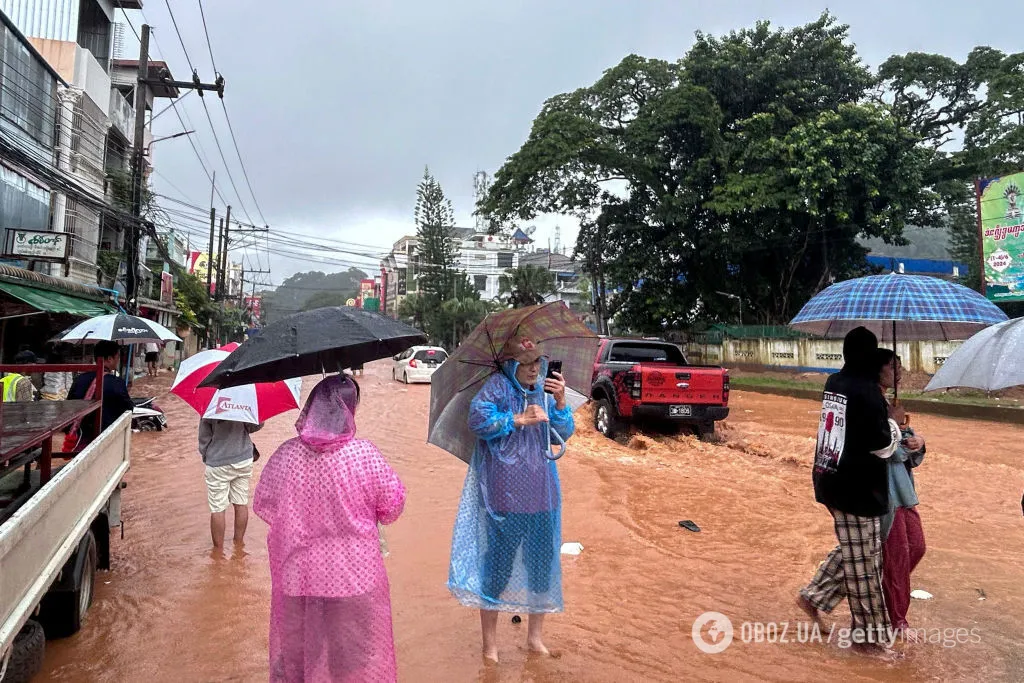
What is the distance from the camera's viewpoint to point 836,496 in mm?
3508

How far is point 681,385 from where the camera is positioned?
10.1 meters

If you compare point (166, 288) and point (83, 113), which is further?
point (166, 288)

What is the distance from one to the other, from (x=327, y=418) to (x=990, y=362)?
337 cm

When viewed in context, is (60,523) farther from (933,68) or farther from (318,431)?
(933,68)

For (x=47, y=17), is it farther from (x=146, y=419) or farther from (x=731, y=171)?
(x=731, y=171)

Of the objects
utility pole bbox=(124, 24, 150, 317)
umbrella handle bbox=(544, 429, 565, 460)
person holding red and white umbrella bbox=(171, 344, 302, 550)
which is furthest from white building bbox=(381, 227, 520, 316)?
umbrella handle bbox=(544, 429, 565, 460)

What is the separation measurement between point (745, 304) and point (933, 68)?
11.4 metres

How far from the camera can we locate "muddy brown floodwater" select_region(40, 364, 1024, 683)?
3510mm

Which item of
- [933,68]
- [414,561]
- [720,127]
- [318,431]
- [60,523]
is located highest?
[933,68]

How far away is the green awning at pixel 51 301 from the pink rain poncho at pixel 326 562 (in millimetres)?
12105

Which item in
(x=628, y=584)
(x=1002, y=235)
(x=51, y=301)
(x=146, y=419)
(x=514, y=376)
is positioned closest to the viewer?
(x=514, y=376)

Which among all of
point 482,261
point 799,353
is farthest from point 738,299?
point 482,261

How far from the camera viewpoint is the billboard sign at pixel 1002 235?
17.6m

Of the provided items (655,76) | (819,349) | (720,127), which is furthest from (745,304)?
(655,76)
